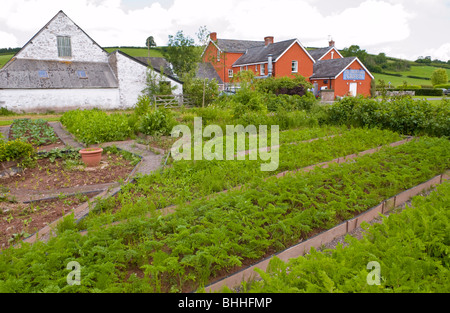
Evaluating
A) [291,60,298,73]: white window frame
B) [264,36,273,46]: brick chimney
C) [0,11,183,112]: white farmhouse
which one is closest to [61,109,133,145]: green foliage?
[0,11,183,112]: white farmhouse

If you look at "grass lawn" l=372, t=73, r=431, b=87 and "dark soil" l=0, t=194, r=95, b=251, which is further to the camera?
"grass lawn" l=372, t=73, r=431, b=87

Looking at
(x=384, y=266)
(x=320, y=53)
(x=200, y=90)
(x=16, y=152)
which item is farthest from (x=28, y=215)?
(x=320, y=53)

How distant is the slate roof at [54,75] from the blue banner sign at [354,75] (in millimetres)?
23619

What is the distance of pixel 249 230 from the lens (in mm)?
3592

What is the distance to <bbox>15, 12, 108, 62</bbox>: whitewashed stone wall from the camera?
2297 cm

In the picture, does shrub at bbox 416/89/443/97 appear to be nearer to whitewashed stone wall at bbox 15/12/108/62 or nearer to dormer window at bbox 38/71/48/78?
whitewashed stone wall at bbox 15/12/108/62

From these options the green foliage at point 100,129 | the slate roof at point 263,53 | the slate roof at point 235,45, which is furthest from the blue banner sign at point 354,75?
the green foliage at point 100,129

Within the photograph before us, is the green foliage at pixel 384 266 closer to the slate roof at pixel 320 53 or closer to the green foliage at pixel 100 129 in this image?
the green foliage at pixel 100 129

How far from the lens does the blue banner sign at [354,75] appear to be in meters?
32.9

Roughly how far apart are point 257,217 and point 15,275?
2763mm

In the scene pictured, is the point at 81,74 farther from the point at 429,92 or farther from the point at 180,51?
the point at 429,92
